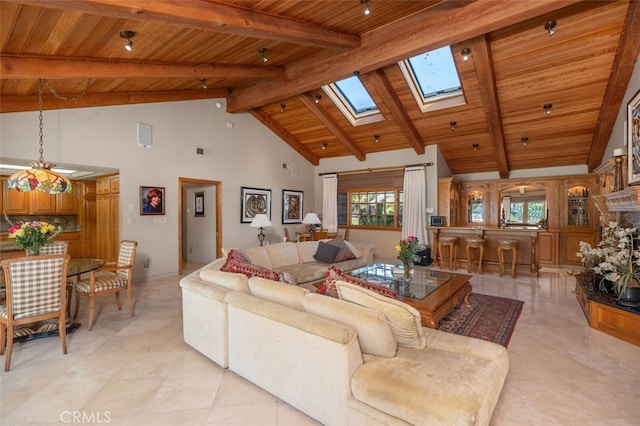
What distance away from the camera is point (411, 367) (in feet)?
5.50

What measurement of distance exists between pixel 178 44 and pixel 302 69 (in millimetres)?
2109

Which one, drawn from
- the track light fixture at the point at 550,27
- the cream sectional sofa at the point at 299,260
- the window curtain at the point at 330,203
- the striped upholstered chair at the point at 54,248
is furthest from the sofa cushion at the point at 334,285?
the window curtain at the point at 330,203

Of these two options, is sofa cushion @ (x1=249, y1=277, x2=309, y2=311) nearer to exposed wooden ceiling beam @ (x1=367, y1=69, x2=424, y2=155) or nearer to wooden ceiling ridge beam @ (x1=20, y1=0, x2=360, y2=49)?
wooden ceiling ridge beam @ (x1=20, y1=0, x2=360, y2=49)

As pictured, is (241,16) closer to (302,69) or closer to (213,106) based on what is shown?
(302,69)

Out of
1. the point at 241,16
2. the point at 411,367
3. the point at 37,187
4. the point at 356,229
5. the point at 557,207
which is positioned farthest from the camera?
the point at 356,229

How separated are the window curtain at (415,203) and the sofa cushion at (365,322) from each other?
570 cm

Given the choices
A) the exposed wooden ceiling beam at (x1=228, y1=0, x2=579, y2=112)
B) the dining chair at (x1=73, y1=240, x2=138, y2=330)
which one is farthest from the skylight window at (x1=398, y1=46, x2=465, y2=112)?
the dining chair at (x1=73, y1=240, x2=138, y2=330)

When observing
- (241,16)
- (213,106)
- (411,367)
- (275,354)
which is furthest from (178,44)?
(411,367)

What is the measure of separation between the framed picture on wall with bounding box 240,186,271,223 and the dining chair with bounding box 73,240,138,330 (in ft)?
10.8

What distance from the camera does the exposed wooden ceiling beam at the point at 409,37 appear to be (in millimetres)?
3320

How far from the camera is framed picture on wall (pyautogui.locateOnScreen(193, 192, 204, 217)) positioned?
7207mm

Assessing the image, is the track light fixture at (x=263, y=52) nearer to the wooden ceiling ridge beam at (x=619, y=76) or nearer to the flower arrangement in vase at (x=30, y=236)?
the flower arrangement in vase at (x=30, y=236)

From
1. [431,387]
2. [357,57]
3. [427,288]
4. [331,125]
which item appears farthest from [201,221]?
[431,387]

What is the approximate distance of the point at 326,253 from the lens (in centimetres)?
503
